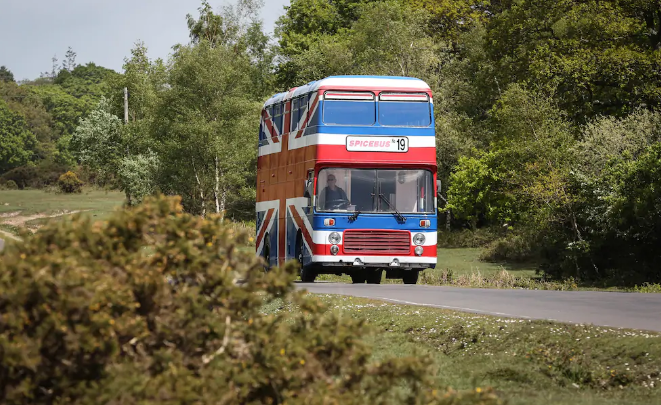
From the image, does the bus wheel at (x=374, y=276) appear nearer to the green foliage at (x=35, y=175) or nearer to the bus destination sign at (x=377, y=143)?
the bus destination sign at (x=377, y=143)

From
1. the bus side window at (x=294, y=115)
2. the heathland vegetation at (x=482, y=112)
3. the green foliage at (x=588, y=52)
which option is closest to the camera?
the bus side window at (x=294, y=115)

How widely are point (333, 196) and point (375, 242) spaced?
1.50m

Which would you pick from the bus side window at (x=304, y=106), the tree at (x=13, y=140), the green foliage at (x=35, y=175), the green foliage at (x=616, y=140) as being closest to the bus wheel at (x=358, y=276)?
the bus side window at (x=304, y=106)

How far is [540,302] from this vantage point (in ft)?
64.2

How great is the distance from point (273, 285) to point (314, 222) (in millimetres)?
20309

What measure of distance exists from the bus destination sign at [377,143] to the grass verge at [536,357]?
11.6 metres

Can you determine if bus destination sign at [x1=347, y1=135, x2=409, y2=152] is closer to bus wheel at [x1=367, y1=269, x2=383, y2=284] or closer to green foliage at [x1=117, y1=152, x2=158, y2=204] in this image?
bus wheel at [x1=367, y1=269, x2=383, y2=284]

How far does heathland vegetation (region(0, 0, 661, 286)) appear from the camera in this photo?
→ 38375mm

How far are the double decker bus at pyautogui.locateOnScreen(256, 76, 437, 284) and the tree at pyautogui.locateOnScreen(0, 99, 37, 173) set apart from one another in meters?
145

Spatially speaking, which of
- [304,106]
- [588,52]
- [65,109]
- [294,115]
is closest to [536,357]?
[304,106]

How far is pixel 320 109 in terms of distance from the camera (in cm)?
2745

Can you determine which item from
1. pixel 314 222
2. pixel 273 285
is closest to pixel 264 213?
pixel 314 222

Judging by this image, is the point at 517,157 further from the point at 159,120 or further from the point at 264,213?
the point at 159,120

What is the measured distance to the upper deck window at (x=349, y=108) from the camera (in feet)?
90.2
